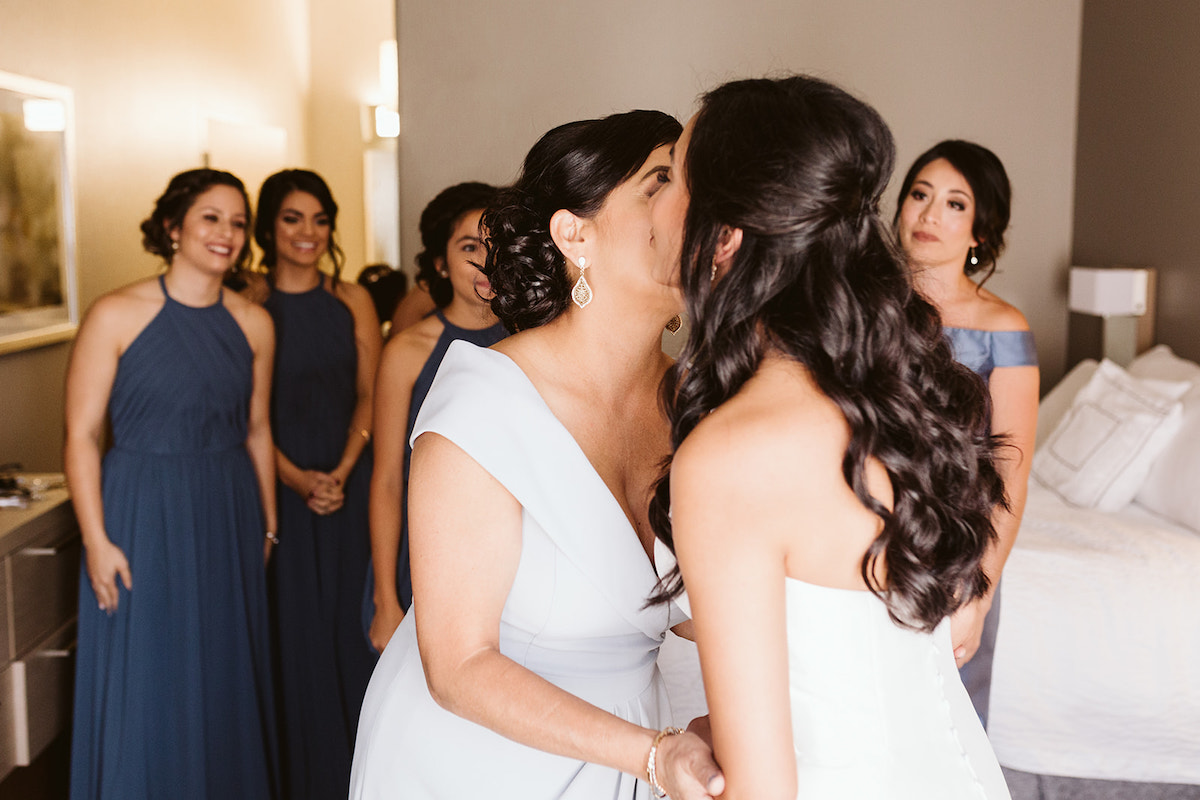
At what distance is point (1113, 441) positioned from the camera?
334cm

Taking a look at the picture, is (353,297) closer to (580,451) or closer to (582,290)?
(582,290)

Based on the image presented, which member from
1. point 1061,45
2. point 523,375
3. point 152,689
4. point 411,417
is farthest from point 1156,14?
point 152,689

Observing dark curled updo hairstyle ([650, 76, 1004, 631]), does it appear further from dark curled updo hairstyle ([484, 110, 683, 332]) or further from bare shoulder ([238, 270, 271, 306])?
bare shoulder ([238, 270, 271, 306])

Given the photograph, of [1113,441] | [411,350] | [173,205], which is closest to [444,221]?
[411,350]

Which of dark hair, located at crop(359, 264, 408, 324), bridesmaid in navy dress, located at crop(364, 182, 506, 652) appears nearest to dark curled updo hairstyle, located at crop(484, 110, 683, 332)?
bridesmaid in navy dress, located at crop(364, 182, 506, 652)

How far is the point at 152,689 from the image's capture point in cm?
276

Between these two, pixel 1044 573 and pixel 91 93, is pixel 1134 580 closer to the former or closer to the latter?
pixel 1044 573

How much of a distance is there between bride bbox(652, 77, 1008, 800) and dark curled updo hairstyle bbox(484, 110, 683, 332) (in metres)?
0.25

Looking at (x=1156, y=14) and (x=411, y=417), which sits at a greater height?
(x=1156, y=14)

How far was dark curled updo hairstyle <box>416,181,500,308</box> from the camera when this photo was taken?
2.71 meters

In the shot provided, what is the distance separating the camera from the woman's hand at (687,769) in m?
1.03

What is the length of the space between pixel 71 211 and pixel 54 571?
1785mm

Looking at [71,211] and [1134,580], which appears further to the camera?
[71,211]

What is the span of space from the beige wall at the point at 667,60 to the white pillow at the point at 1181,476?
1.66m
